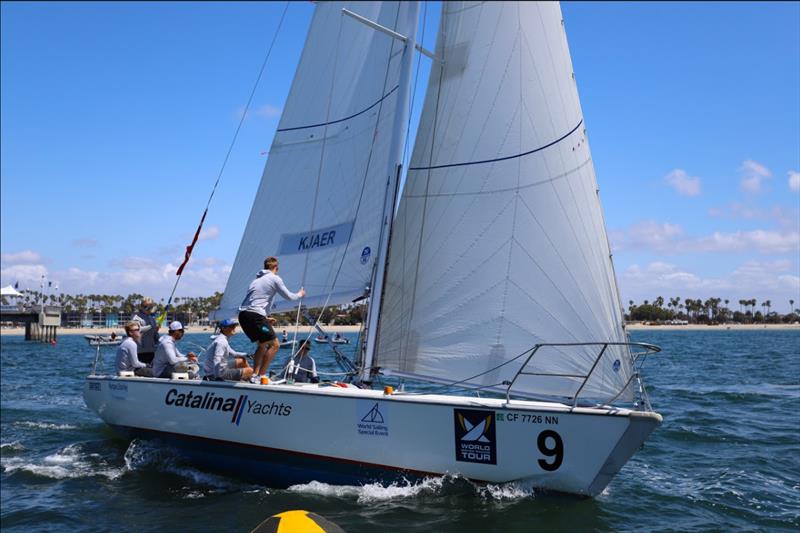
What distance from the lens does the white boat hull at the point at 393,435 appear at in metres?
7.23

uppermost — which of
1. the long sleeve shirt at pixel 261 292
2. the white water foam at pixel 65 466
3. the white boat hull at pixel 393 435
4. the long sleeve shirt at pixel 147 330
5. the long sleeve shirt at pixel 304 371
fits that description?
the long sleeve shirt at pixel 261 292

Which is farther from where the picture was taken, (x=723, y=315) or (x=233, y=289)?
(x=723, y=315)

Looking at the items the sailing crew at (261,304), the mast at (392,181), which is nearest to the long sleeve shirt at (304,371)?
the sailing crew at (261,304)

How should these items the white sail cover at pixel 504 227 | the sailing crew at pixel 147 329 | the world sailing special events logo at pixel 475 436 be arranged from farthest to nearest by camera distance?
the sailing crew at pixel 147 329 → the white sail cover at pixel 504 227 → the world sailing special events logo at pixel 475 436

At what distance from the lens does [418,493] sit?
7.79 meters

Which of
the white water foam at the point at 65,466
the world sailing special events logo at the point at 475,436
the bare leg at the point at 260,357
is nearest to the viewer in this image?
the world sailing special events logo at the point at 475,436

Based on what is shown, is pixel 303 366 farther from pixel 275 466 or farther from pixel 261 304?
pixel 275 466

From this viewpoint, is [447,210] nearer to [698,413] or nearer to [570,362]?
[570,362]

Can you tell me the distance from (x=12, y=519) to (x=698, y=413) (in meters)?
12.8

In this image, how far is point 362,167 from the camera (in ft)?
32.8

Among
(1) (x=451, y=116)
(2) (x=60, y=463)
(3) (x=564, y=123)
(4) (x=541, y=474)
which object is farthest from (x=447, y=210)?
(2) (x=60, y=463)

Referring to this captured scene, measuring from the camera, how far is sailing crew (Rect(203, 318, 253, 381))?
9.46 m

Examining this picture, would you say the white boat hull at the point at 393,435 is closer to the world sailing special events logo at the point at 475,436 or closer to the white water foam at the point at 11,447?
the world sailing special events logo at the point at 475,436

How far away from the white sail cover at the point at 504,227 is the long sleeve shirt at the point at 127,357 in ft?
15.9
